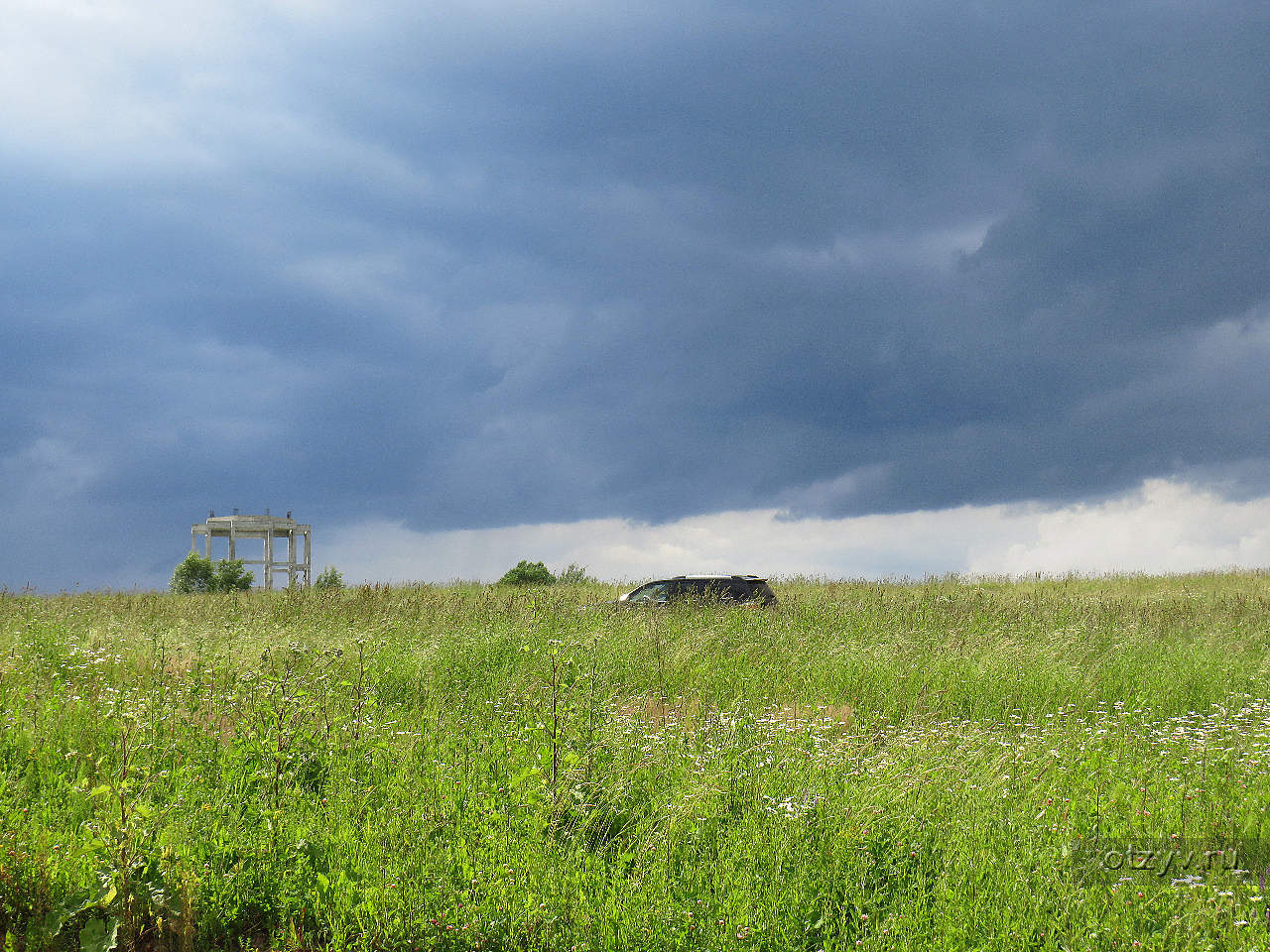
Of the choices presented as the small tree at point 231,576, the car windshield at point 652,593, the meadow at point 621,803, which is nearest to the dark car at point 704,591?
the car windshield at point 652,593

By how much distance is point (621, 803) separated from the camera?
5.70 m

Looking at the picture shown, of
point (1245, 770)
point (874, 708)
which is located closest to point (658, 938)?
point (1245, 770)

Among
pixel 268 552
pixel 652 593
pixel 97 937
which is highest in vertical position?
pixel 268 552

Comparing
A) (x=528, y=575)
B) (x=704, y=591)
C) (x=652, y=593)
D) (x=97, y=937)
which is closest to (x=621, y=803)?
(x=97, y=937)

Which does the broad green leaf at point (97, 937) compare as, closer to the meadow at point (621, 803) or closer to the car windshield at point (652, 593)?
the meadow at point (621, 803)

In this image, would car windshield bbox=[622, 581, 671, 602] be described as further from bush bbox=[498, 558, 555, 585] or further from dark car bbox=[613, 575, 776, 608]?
bush bbox=[498, 558, 555, 585]

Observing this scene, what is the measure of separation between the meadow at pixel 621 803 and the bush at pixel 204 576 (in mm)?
21594

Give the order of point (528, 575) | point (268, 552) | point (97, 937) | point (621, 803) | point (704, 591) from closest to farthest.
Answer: point (97, 937) < point (621, 803) < point (704, 591) < point (528, 575) < point (268, 552)

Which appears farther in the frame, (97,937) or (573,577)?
(573,577)

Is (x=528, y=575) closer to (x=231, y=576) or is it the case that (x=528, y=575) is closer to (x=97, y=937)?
(x=231, y=576)

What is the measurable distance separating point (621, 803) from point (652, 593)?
40.5 feet

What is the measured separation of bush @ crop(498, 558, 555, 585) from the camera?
101ft

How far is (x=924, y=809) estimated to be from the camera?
571 cm

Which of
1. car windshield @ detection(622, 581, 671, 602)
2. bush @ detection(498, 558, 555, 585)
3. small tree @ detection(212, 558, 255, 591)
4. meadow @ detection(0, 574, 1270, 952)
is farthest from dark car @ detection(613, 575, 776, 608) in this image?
small tree @ detection(212, 558, 255, 591)
